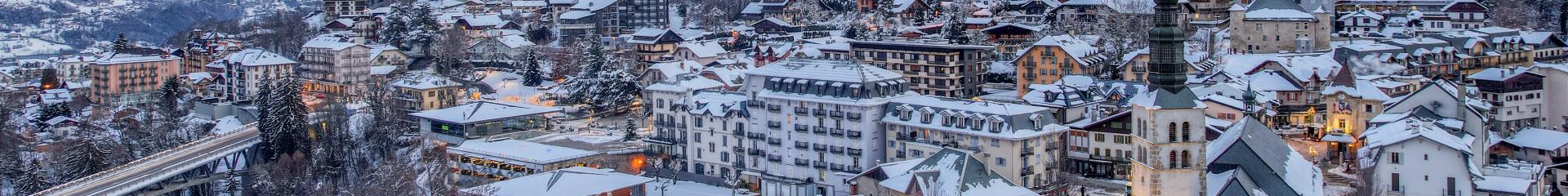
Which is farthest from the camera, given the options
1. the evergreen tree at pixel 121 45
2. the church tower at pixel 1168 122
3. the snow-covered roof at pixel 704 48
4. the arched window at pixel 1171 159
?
the evergreen tree at pixel 121 45

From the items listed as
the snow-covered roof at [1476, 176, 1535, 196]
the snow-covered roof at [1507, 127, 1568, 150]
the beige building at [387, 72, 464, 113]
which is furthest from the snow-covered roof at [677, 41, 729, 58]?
the snow-covered roof at [1476, 176, 1535, 196]

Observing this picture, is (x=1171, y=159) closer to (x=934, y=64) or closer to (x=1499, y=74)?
(x=1499, y=74)

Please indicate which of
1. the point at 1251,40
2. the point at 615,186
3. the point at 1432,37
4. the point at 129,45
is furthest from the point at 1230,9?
the point at 129,45

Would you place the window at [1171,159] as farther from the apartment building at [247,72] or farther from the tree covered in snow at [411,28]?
the tree covered in snow at [411,28]

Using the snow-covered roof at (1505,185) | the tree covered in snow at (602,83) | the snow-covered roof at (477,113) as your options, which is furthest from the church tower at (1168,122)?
the tree covered in snow at (602,83)

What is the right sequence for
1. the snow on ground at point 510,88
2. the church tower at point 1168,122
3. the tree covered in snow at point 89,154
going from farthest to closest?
1. the snow on ground at point 510,88
2. the tree covered in snow at point 89,154
3. the church tower at point 1168,122

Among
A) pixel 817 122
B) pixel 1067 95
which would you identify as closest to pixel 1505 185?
pixel 1067 95

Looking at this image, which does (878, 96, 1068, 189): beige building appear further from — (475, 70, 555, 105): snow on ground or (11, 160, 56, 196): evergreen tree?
(475, 70, 555, 105): snow on ground
